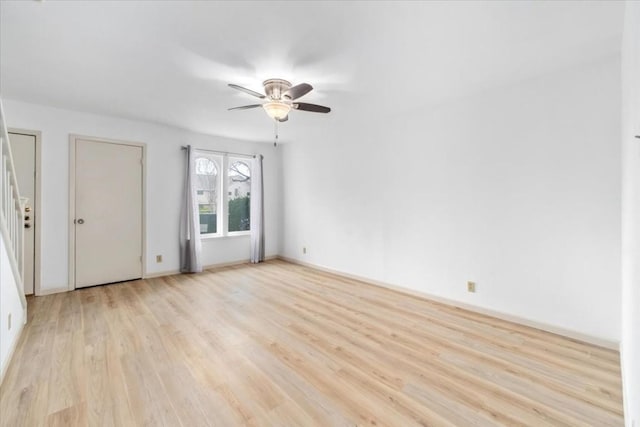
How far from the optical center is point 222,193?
17.7 ft

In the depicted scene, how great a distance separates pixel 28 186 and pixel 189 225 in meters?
1.99

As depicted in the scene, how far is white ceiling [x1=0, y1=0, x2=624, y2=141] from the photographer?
185 centimetres

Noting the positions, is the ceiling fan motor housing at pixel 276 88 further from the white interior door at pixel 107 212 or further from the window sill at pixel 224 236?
the window sill at pixel 224 236

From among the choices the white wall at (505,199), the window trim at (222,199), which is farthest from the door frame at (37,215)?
the white wall at (505,199)

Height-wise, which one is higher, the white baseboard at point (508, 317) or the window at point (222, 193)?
the window at point (222, 193)

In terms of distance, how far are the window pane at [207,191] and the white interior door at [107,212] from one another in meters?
0.96

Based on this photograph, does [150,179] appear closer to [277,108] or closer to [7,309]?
[7,309]

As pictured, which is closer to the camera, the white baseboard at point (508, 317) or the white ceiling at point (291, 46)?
the white ceiling at point (291, 46)

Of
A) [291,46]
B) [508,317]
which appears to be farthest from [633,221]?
[291,46]

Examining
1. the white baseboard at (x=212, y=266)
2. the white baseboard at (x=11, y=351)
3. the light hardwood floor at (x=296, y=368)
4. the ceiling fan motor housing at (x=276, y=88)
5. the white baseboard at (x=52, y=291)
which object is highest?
the ceiling fan motor housing at (x=276, y=88)

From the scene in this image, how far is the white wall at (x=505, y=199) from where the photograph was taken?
2441mm

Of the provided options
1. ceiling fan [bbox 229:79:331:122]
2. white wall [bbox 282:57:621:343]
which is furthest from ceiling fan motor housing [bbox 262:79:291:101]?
white wall [bbox 282:57:621:343]

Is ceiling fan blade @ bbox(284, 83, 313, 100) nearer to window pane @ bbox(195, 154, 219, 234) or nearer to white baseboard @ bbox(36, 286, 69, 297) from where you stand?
window pane @ bbox(195, 154, 219, 234)

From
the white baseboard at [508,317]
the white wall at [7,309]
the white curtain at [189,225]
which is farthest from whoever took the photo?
the white curtain at [189,225]
